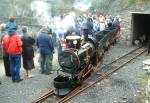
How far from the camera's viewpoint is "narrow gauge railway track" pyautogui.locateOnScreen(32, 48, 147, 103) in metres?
10.9

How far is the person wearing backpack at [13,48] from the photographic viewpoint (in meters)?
12.1

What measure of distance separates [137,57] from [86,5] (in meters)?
11.1

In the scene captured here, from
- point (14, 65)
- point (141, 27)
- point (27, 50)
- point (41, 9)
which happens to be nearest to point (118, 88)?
point (27, 50)

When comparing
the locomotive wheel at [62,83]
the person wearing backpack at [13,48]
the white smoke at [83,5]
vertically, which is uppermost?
the white smoke at [83,5]

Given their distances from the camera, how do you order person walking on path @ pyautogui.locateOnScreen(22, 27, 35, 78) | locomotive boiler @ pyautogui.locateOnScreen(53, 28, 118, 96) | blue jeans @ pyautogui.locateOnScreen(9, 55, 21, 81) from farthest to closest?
person walking on path @ pyautogui.locateOnScreen(22, 27, 35, 78)
blue jeans @ pyautogui.locateOnScreen(9, 55, 21, 81)
locomotive boiler @ pyautogui.locateOnScreen(53, 28, 118, 96)

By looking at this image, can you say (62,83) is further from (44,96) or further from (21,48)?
(21,48)

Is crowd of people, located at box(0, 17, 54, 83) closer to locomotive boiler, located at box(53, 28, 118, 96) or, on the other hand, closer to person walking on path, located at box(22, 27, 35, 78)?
person walking on path, located at box(22, 27, 35, 78)

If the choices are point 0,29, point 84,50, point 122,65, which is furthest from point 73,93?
point 122,65

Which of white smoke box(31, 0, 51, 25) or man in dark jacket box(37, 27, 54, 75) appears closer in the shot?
man in dark jacket box(37, 27, 54, 75)

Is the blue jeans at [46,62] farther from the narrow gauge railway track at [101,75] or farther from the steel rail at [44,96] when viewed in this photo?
the steel rail at [44,96]

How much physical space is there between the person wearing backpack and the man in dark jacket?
3.66ft

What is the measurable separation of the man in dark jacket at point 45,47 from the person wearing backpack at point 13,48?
1117mm

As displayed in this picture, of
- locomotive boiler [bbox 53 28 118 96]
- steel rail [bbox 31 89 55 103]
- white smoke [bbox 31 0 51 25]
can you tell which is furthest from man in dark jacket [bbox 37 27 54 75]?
white smoke [bbox 31 0 51 25]

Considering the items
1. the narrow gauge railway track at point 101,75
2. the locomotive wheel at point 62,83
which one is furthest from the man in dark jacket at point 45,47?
the locomotive wheel at point 62,83
